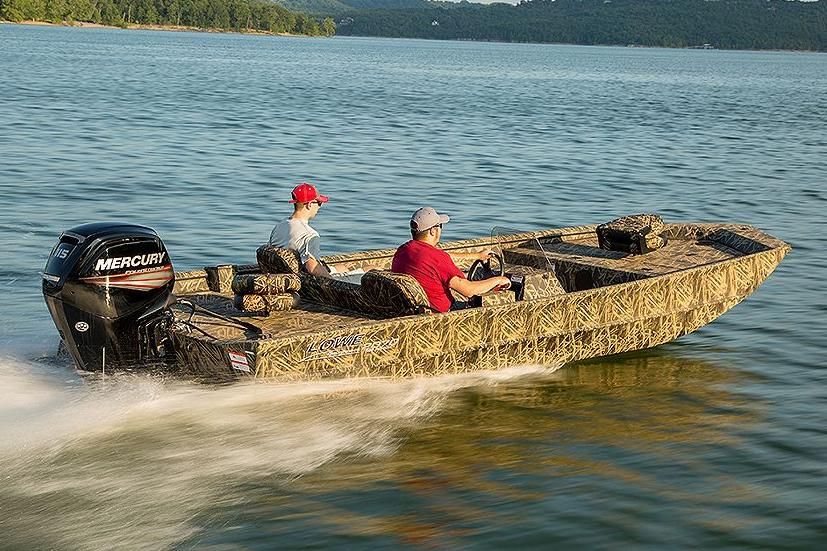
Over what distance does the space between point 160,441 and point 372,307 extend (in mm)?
2336

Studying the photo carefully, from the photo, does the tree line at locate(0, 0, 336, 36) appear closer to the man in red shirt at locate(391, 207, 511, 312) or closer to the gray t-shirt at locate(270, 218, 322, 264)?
the gray t-shirt at locate(270, 218, 322, 264)

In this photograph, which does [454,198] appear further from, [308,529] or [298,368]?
[308,529]

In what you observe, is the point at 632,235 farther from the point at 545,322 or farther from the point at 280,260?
the point at 280,260

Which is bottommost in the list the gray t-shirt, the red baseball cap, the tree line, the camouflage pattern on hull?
the camouflage pattern on hull

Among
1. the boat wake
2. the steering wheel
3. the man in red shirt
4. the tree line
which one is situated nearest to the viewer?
the boat wake

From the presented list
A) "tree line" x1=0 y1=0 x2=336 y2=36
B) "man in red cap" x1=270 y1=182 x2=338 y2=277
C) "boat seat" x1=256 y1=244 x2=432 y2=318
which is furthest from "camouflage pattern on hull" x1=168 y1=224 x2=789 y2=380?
"tree line" x1=0 y1=0 x2=336 y2=36

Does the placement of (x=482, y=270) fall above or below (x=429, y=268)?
below

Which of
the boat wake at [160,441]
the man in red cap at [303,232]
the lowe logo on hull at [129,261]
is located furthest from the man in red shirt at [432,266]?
the lowe logo on hull at [129,261]

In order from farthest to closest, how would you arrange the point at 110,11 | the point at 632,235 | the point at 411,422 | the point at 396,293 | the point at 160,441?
the point at 110,11 → the point at 632,235 → the point at 396,293 → the point at 411,422 → the point at 160,441

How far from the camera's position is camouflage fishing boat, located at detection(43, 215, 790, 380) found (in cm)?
919

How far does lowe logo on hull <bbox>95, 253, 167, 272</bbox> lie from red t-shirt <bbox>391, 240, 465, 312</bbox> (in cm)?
210

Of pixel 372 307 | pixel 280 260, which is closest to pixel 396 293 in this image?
Answer: pixel 372 307

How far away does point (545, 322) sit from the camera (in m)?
10.9

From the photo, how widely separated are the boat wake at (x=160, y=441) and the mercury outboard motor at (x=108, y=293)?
257 mm
